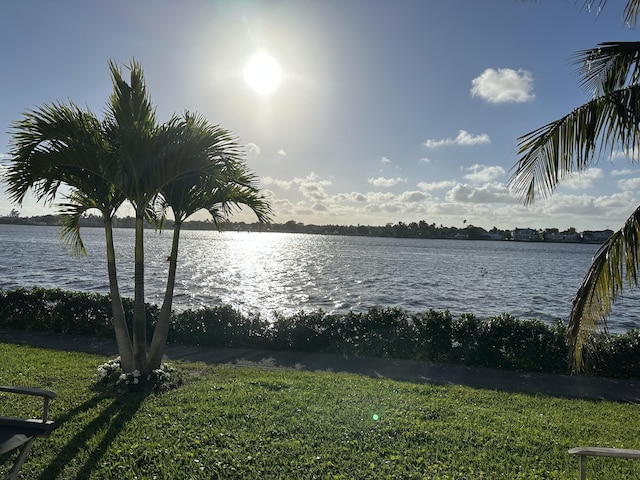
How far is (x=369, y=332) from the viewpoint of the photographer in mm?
10500

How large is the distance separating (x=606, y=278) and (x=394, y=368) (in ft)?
18.9

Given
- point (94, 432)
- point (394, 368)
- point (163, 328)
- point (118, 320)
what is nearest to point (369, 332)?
point (394, 368)

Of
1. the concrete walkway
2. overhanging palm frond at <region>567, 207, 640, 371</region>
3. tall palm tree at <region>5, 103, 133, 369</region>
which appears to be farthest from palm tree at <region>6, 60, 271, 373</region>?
overhanging palm frond at <region>567, 207, 640, 371</region>

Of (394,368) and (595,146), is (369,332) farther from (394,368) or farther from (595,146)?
(595,146)

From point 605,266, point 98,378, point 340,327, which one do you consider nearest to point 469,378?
point 340,327

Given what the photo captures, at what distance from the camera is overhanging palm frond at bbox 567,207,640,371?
387cm

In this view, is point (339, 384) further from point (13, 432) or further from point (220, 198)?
point (13, 432)

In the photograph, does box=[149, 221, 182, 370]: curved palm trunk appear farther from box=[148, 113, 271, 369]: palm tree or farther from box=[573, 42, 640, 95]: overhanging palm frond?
box=[573, 42, 640, 95]: overhanging palm frond

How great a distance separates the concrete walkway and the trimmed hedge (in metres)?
0.36

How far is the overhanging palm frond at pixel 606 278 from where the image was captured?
152 inches

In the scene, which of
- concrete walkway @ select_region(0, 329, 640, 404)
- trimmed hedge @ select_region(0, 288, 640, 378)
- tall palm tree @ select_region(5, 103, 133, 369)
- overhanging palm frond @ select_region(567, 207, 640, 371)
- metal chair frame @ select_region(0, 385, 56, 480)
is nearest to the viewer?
metal chair frame @ select_region(0, 385, 56, 480)

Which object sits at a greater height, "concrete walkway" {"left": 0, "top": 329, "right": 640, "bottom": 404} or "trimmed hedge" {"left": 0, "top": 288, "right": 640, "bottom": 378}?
"trimmed hedge" {"left": 0, "top": 288, "right": 640, "bottom": 378}

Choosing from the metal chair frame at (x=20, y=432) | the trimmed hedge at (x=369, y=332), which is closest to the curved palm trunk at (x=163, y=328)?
the metal chair frame at (x=20, y=432)

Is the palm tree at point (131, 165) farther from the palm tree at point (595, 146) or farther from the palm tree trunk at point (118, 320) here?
the palm tree at point (595, 146)
